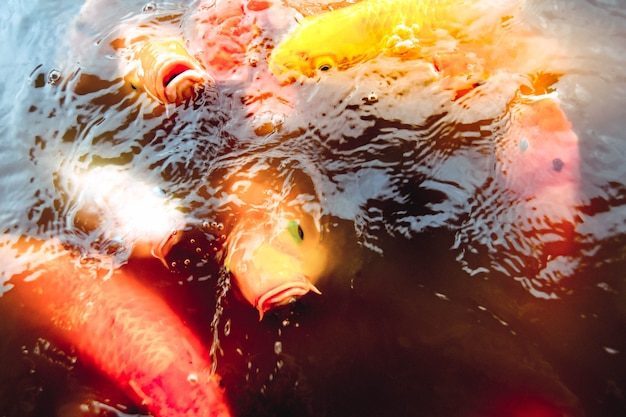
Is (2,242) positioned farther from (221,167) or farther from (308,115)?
(308,115)

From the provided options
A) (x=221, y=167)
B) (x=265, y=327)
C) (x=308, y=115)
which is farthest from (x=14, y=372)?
(x=308, y=115)

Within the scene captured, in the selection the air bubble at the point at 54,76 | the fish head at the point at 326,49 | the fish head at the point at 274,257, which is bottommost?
the fish head at the point at 274,257

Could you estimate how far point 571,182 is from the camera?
1779 mm

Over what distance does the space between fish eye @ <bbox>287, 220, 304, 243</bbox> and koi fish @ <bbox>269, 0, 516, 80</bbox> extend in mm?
827

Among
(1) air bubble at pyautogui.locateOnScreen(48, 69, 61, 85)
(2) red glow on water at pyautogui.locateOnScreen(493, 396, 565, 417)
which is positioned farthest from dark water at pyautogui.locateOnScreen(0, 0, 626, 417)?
(1) air bubble at pyautogui.locateOnScreen(48, 69, 61, 85)

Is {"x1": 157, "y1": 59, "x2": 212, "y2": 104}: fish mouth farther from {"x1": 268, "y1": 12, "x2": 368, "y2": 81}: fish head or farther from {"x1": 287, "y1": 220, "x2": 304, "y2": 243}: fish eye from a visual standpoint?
{"x1": 287, "y1": 220, "x2": 304, "y2": 243}: fish eye

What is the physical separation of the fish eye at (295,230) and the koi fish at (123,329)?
51cm

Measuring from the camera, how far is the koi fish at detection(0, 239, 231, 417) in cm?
158

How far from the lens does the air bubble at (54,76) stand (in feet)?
8.44

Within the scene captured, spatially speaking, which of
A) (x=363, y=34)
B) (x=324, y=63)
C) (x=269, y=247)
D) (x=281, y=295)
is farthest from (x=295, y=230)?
(x=363, y=34)

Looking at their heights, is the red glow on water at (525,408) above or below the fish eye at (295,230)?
below

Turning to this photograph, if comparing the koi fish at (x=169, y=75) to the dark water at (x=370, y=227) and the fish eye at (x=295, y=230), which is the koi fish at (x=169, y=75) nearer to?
the dark water at (x=370, y=227)

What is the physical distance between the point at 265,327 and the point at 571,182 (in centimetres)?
126

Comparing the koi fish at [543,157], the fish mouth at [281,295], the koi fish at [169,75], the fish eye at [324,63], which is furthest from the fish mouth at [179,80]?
the koi fish at [543,157]
